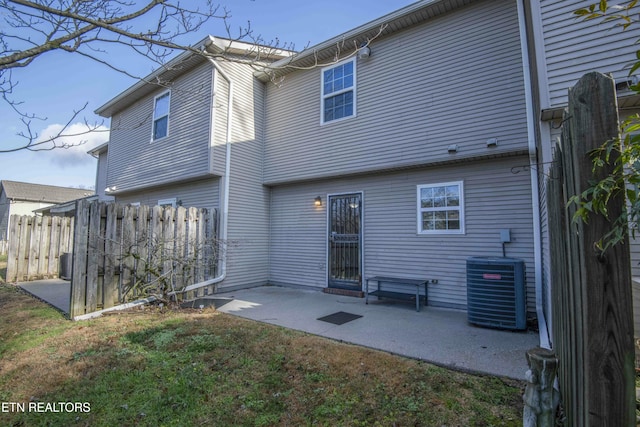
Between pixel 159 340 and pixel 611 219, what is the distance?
4.49m

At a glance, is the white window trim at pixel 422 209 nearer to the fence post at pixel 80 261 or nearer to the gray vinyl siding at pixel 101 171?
the fence post at pixel 80 261

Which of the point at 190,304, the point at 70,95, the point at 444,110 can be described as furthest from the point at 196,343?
the point at 444,110

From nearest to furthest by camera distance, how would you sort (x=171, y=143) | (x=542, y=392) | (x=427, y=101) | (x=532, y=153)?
(x=542, y=392) < (x=532, y=153) < (x=427, y=101) < (x=171, y=143)

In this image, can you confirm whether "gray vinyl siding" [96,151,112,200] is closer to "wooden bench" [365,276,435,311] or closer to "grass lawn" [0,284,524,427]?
"grass lawn" [0,284,524,427]

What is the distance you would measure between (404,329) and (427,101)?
4.34 m

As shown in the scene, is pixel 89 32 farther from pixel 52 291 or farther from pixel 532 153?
pixel 52 291

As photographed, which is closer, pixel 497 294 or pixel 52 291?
pixel 497 294

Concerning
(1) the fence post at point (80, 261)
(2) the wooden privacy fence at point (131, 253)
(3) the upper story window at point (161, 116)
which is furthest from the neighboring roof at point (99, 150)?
(1) the fence post at point (80, 261)

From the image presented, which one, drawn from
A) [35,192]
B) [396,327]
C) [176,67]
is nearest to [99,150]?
[176,67]

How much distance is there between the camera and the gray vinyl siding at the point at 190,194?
8021mm

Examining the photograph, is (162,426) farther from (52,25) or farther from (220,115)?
(220,115)

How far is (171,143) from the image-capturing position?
348 inches

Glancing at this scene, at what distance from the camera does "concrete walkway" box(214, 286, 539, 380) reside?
Result: 3.42 meters

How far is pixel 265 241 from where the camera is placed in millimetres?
8625
